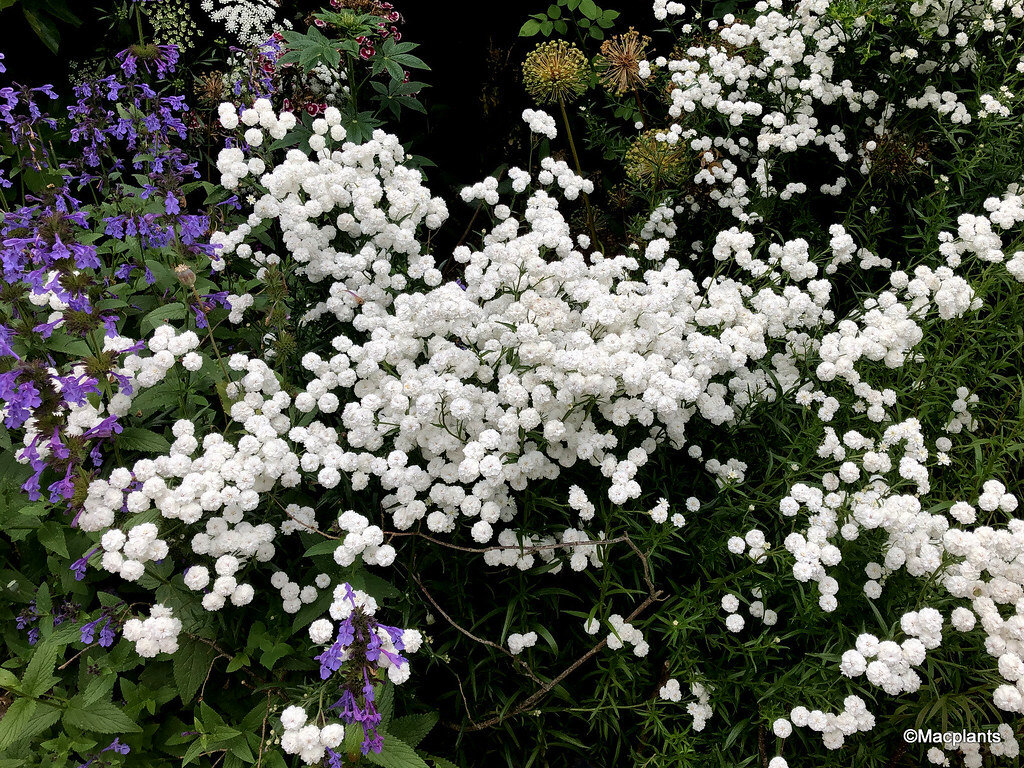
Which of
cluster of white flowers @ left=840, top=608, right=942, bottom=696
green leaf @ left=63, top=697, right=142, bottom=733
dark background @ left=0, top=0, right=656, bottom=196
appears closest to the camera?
cluster of white flowers @ left=840, top=608, right=942, bottom=696

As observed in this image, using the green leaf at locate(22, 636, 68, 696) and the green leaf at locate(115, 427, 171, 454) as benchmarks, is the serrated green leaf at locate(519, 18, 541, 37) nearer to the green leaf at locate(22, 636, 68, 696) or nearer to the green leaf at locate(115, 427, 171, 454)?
the green leaf at locate(115, 427, 171, 454)

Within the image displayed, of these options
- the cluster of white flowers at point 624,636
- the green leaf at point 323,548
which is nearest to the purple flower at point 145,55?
the green leaf at point 323,548

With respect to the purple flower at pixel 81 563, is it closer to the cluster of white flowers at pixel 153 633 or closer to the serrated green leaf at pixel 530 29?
the cluster of white flowers at pixel 153 633

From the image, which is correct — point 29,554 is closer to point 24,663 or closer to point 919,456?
point 24,663

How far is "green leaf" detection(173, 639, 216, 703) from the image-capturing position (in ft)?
7.29

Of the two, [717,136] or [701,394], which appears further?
[717,136]

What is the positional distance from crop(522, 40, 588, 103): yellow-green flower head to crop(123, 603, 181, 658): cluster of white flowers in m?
3.40

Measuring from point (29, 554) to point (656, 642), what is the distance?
239 centimetres

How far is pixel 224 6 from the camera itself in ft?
15.4

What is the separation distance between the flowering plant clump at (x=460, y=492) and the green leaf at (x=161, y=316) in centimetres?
3

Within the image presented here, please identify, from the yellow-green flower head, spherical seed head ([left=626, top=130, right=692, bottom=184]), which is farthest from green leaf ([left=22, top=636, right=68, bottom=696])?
the yellow-green flower head

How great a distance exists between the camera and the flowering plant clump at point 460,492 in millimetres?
2146

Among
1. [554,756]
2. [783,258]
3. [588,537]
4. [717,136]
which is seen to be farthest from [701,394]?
[717,136]

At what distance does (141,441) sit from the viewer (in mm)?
2404
